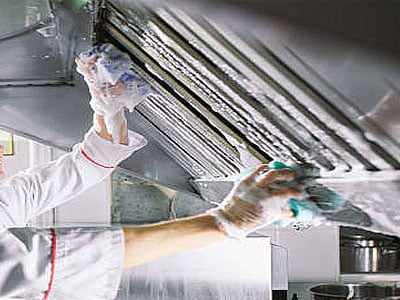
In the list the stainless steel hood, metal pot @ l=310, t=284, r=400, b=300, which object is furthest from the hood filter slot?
metal pot @ l=310, t=284, r=400, b=300

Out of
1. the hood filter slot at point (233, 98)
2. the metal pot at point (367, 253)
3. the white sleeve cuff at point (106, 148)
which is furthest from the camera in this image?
the metal pot at point (367, 253)

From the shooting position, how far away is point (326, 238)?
3.13m

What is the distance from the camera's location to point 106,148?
4.70 feet

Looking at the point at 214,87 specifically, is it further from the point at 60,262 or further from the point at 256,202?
the point at 60,262

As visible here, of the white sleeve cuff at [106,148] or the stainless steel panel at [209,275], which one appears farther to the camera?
the stainless steel panel at [209,275]

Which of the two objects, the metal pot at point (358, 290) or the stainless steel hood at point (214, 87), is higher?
the stainless steel hood at point (214, 87)

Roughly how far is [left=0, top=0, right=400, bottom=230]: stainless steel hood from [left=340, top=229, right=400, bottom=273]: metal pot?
170cm

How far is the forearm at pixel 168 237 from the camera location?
95cm

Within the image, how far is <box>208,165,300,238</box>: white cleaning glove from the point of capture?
78 centimetres

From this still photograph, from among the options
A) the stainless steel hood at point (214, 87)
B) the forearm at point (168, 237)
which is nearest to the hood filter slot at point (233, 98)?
the stainless steel hood at point (214, 87)

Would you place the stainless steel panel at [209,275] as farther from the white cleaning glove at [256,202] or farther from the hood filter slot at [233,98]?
the white cleaning glove at [256,202]

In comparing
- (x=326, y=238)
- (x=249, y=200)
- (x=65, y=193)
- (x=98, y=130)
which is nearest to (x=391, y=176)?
(x=249, y=200)

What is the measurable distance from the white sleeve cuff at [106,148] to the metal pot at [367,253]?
6.16ft

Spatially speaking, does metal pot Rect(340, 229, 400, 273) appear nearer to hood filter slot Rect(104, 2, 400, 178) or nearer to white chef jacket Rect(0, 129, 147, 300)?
hood filter slot Rect(104, 2, 400, 178)
